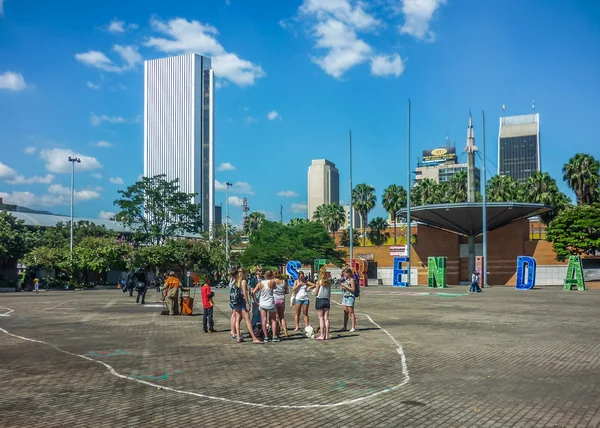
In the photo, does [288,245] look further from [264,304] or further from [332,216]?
[264,304]

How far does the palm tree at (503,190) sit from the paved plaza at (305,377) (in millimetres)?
56703

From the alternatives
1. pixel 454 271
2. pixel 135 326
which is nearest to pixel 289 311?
pixel 135 326

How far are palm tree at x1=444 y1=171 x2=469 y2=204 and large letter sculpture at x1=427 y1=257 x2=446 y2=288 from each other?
29.3m

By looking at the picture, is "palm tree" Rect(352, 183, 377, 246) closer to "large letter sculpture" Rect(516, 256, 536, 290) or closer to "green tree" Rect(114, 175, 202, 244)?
"green tree" Rect(114, 175, 202, 244)

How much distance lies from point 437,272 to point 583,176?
2405 centimetres

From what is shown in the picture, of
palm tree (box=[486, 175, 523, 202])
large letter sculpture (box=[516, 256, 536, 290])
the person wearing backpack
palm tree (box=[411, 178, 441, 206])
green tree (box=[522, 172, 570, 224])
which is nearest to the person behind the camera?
the person wearing backpack

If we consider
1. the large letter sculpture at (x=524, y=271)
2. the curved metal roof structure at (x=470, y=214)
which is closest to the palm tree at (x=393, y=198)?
the curved metal roof structure at (x=470, y=214)

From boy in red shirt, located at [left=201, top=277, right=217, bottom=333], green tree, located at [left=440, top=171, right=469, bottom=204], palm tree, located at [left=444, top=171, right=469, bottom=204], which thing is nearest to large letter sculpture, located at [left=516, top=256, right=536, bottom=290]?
palm tree, located at [left=444, top=171, right=469, bottom=204]

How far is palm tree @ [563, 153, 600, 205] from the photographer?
5956 cm

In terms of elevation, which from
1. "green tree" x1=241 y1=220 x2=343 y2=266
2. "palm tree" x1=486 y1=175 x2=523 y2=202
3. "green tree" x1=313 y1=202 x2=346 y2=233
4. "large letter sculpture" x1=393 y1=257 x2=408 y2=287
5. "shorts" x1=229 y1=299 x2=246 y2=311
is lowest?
"large letter sculpture" x1=393 y1=257 x2=408 y2=287

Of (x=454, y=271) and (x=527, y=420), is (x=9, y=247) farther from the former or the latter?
(x=527, y=420)

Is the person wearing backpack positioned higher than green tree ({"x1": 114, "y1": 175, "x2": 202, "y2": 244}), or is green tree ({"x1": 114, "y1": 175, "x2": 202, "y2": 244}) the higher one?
green tree ({"x1": 114, "y1": 175, "x2": 202, "y2": 244})

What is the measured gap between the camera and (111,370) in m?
9.95

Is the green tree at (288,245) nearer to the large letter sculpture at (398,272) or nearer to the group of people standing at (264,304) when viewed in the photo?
the large letter sculpture at (398,272)
